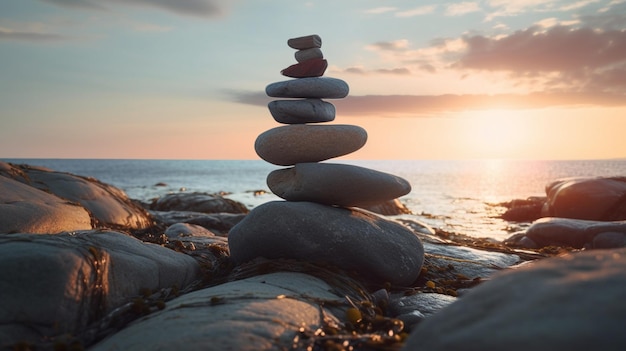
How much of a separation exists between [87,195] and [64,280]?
283 inches

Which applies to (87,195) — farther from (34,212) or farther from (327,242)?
(327,242)

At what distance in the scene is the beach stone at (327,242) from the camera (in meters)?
6.42

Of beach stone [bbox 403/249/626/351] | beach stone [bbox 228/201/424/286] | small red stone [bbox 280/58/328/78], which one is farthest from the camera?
small red stone [bbox 280/58/328/78]

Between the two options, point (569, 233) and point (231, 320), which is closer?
point (231, 320)

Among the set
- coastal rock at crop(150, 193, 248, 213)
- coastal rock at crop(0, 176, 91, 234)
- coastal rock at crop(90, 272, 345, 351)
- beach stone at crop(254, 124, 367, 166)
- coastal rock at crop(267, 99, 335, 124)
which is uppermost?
coastal rock at crop(267, 99, 335, 124)

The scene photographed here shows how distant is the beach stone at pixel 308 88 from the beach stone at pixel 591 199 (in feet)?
48.9

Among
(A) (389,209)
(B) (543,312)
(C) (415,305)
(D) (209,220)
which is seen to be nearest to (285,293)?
(C) (415,305)

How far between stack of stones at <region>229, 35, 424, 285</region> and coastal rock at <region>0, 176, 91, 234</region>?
300 centimetres

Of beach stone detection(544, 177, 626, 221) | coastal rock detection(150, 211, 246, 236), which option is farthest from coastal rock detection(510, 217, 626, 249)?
coastal rock detection(150, 211, 246, 236)

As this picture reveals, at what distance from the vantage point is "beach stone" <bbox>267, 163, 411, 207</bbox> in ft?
22.7

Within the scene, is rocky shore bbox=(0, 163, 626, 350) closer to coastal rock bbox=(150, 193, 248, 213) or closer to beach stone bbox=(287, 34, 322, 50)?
beach stone bbox=(287, 34, 322, 50)

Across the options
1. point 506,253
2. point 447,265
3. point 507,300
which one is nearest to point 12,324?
point 507,300

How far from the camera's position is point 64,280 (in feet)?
14.3

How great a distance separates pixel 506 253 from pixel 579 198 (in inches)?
469
